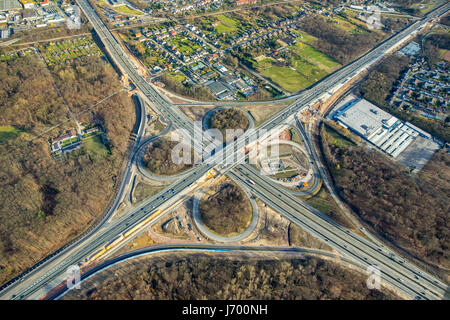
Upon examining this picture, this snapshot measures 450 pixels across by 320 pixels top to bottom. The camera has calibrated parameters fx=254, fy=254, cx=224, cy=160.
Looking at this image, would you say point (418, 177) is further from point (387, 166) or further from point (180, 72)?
point (180, 72)

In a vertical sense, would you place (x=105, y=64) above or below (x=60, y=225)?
above

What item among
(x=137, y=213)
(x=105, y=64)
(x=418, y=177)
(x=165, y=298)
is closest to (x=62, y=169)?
(x=137, y=213)

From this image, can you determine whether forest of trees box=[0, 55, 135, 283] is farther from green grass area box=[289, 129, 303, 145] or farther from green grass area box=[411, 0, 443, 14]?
green grass area box=[411, 0, 443, 14]

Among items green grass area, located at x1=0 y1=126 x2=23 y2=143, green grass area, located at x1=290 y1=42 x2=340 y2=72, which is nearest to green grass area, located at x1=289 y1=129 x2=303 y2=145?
green grass area, located at x1=290 y1=42 x2=340 y2=72

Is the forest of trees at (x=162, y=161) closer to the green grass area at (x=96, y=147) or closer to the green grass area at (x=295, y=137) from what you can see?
the green grass area at (x=96, y=147)

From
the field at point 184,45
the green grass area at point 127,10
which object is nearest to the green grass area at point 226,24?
the field at point 184,45
